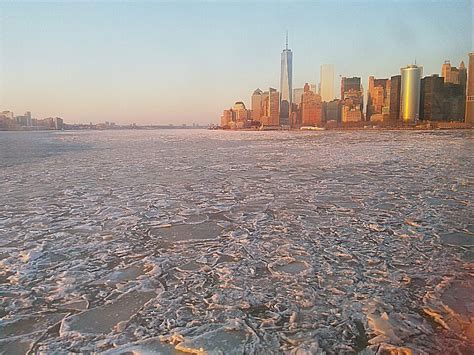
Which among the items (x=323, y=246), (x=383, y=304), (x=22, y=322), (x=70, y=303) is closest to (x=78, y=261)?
(x=70, y=303)

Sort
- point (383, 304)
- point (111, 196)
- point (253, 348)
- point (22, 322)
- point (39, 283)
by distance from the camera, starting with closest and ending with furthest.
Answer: point (253, 348), point (22, 322), point (383, 304), point (39, 283), point (111, 196)

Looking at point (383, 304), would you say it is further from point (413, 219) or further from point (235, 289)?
point (413, 219)

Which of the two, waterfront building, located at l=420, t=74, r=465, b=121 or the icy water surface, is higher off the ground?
waterfront building, located at l=420, t=74, r=465, b=121

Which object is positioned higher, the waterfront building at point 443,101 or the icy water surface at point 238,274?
the waterfront building at point 443,101

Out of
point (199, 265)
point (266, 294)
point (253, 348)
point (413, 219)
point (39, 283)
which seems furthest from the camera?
point (413, 219)

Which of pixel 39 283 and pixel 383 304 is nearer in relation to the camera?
pixel 383 304

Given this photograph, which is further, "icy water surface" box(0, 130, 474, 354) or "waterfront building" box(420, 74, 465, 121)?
"waterfront building" box(420, 74, 465, 121)

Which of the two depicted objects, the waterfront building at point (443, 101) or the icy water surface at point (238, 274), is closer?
the icy water surface at point (238, 274)

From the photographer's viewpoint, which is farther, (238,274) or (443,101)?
(443,101)
